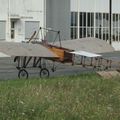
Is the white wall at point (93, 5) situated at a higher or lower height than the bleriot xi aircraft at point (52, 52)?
higher

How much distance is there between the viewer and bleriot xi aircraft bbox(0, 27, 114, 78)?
24.8 meters

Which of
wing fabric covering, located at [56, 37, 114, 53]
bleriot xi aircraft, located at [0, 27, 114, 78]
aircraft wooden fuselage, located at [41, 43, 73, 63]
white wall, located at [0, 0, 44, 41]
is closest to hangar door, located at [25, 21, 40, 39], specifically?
white wall, located at [0, 0, 44, 41]

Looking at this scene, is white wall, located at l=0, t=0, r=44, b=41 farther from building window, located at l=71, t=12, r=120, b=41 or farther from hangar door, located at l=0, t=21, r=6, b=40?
building window, located at l=71, t=12, r=120, b=41

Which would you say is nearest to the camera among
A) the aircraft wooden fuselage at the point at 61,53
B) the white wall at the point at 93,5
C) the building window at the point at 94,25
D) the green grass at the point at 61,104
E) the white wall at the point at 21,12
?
the green grass at the point at 61,104

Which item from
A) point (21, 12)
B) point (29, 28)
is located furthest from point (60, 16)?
point (21, 12)

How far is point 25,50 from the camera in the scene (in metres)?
24.8

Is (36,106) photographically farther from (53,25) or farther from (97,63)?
(53,25)

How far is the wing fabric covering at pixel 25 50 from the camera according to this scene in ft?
79.0

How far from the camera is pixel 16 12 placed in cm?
6438

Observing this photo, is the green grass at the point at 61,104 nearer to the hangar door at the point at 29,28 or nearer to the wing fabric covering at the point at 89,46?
the wing fabric covering at the point at 89,46

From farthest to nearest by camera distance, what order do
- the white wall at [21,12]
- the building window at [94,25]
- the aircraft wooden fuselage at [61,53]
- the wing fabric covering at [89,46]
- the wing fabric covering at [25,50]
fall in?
the building window at [94,25] < the white wall at [21,12] < the wing fabric covering at [89,46] < the aircraft wooden fuselage at [61,53] < the wing fabric covering at [25,50]

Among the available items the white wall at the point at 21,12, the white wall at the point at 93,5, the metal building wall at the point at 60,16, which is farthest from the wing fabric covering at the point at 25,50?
the white wall at the point at 93,5

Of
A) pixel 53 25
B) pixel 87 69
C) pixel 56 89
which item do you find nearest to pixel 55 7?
pixel 53 25

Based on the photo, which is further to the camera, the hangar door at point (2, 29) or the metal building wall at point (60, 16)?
the metal building wall at point (60, 16)
